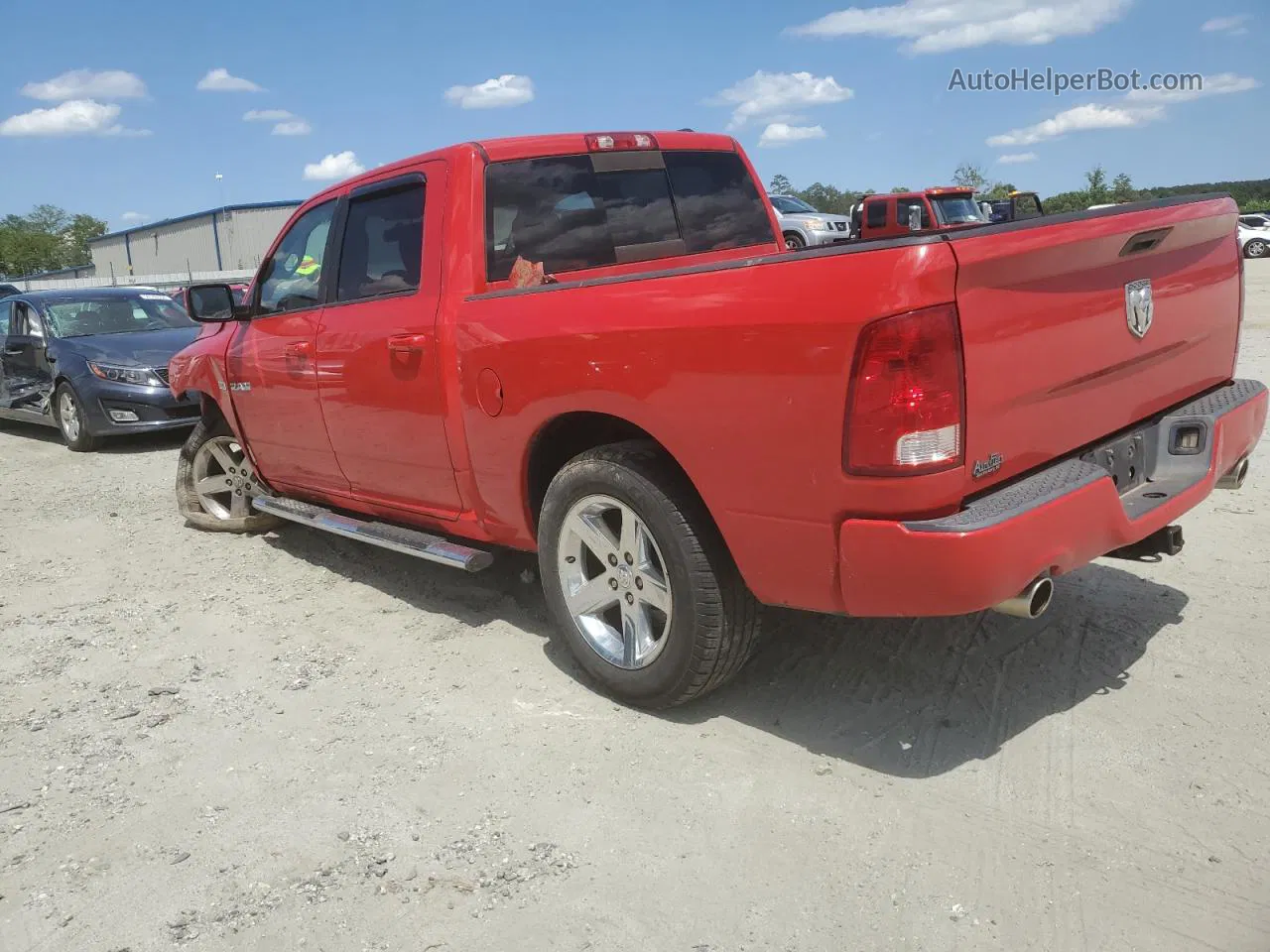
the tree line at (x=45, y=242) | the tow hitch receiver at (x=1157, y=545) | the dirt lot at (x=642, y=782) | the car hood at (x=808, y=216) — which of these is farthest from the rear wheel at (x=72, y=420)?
the tree line at (x=45, y=242)

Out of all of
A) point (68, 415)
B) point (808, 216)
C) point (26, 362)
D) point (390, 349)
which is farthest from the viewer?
point (808, 216)

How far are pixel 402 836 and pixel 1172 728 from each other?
2363mm

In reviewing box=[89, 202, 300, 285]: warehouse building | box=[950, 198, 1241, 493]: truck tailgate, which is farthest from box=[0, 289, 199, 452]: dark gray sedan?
box=[89, 202, 300, 285]: warehouse building

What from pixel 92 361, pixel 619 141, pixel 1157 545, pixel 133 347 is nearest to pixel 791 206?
pixel 133 347

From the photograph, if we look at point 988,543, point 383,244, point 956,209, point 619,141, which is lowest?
point 988,543

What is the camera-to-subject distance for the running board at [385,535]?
3992 mm

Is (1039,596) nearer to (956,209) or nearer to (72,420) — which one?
(72,420)

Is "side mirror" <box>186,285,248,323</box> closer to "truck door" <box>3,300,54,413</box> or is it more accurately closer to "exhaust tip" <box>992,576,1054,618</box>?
"exhaust tip" <box>992,576,1054,618</box>

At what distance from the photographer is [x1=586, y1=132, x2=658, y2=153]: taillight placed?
13.9 feet

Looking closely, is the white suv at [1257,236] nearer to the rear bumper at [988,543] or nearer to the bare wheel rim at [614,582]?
the rear bumper at [988,543]

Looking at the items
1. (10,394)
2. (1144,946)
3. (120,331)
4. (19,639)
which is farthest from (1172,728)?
(10,394)

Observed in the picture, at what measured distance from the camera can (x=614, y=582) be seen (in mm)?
3438

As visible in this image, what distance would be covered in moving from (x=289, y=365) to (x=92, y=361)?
5.84m

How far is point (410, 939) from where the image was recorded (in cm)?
242
